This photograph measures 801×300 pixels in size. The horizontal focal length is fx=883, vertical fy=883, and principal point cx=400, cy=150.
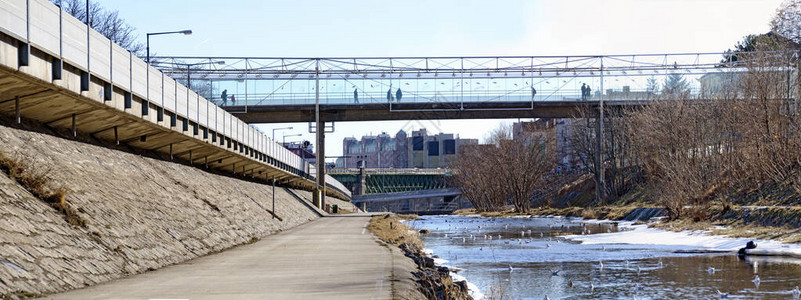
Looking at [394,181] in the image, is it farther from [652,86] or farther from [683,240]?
[683,240]

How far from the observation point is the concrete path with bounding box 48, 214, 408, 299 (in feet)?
48.0

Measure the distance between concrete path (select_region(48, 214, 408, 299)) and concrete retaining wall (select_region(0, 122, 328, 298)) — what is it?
574mm

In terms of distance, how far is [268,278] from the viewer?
705 inches

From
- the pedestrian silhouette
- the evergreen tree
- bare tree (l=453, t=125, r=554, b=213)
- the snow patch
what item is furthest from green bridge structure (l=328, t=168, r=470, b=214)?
the snow patch

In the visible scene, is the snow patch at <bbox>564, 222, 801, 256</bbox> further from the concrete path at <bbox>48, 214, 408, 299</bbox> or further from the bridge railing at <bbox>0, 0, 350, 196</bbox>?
the bridge railing at <bbox>0, 0, 350, 196</bbox>

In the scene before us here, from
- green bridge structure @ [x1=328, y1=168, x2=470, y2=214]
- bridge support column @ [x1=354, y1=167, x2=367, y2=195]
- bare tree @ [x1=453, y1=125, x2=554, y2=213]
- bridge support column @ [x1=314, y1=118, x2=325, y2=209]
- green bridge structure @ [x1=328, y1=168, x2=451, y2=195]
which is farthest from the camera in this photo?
green bridge structure @ [x1=328, y1=168, x2=451, y2=195]

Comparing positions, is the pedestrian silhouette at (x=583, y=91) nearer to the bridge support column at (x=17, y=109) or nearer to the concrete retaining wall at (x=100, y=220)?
the concrete retaining wall at (x=100, y=220)

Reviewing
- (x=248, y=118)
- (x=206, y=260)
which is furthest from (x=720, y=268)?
(x=248, y=118)

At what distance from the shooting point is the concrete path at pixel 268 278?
1462 centimetres

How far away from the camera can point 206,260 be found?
22625 millimetres

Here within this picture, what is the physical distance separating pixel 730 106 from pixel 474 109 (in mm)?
27180

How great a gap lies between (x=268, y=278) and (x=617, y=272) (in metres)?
11.3

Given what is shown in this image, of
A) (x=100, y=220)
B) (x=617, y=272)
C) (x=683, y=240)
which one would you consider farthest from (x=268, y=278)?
(x=683, y=240)

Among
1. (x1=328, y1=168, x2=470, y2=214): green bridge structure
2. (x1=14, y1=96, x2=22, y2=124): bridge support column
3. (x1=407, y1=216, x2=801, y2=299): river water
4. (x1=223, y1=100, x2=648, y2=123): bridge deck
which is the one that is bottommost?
(x1=328, y1=168, x2=470, y2=214): green bridge structure
